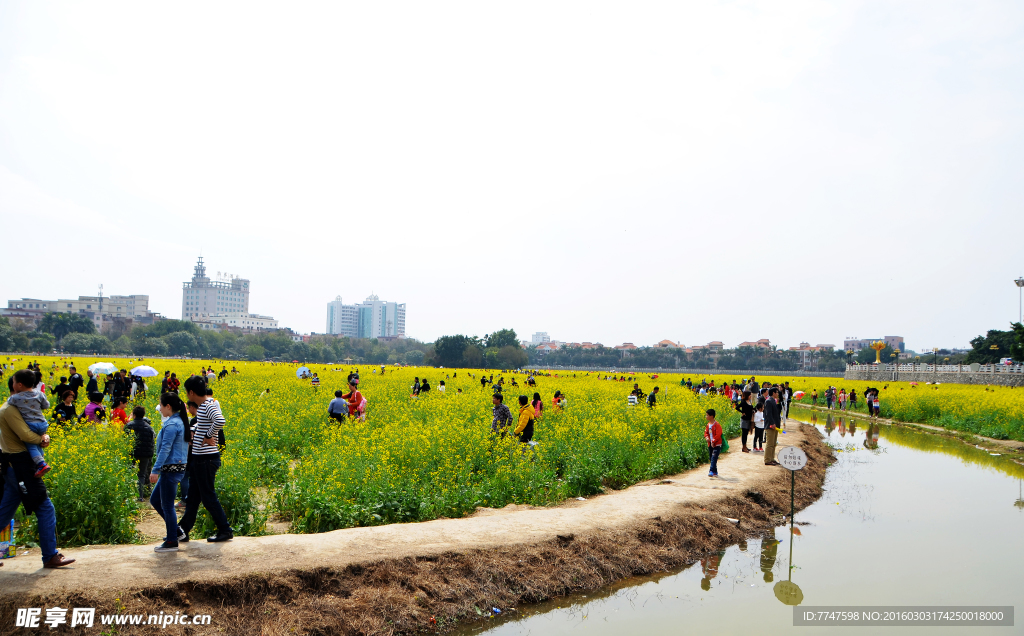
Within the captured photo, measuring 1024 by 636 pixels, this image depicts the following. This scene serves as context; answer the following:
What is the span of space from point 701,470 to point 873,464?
279 inches

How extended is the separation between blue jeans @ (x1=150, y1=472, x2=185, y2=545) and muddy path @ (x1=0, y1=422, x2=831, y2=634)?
10.7 inches

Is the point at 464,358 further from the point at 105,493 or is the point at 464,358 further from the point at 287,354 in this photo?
the point at 105,493

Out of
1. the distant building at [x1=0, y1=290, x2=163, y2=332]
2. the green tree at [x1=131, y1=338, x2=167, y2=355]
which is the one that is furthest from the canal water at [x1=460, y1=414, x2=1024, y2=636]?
the distant building at [x1=0, y1=290, x2=163, y2=332]

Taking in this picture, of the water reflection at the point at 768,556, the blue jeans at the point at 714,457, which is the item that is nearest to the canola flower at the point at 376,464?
the blue jeans at the point at 714,457

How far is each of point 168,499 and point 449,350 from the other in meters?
95.6

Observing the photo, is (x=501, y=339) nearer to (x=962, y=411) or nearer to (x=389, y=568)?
(x=962, y=411)

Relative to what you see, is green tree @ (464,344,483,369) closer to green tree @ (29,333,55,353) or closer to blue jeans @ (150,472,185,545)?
green tree @ (29,333,55,353)

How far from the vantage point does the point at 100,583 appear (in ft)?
18.4

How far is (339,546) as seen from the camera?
23.6 ft

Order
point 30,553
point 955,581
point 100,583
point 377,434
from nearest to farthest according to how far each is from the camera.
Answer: point 100,583 < point 30,553 < point 955,581 < point 377,434

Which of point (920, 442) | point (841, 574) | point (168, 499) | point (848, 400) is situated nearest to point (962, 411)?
point (920, 442)

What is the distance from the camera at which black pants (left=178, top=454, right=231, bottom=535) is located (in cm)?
659

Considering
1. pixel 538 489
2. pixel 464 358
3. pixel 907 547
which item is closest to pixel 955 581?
pixel 907 547

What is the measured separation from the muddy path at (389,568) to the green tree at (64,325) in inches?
4555
